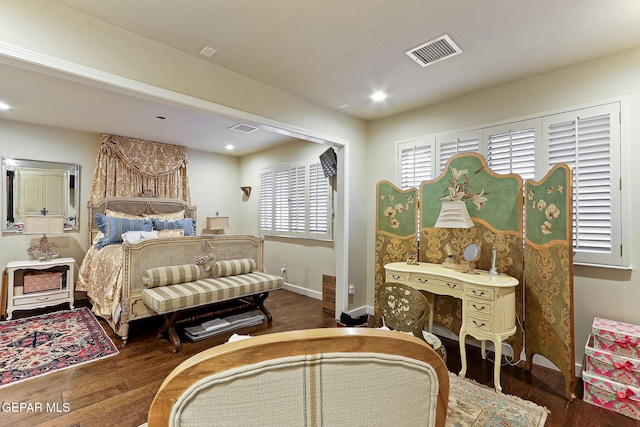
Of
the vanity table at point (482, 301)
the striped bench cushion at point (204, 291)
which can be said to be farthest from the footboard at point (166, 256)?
the vanity table at point (482, 301)

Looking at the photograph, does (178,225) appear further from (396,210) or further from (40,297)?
(396,210)

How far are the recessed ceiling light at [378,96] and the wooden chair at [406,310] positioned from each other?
206 cm

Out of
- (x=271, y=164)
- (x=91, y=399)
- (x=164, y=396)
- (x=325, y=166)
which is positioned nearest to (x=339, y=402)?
(x=164, y=396)

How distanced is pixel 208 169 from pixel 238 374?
20.4 ft

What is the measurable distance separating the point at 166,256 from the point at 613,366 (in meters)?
4.15

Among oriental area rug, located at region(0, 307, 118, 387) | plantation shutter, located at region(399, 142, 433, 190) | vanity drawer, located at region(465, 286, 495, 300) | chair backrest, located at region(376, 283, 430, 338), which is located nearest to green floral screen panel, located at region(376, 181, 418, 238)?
plantation shutter, located at region(399, 142, 433, 190)

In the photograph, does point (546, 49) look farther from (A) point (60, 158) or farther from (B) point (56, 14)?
(A) point (60, 158)

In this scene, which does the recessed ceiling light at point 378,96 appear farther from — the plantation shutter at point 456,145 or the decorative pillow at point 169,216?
the decorative pillow at point 169,216

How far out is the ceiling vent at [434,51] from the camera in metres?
2.28

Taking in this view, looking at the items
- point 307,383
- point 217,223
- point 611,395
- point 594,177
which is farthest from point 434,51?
point 217,223

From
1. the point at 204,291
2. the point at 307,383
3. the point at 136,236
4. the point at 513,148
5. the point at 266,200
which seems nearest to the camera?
the point at 307,383

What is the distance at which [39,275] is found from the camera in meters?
4.04

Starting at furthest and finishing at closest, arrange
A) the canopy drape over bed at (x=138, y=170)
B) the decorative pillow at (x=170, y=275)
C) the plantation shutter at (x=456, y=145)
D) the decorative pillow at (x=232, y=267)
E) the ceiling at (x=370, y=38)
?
the canopy drape over bed at (x=138, y=170) < the decorative pillow at (x=232, y=267) < the decorative pillow at (x=170, y=275) < the plantation shutter at (x=456, y=145) < the ceiling at (x=370, y=38)

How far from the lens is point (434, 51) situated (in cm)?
241
